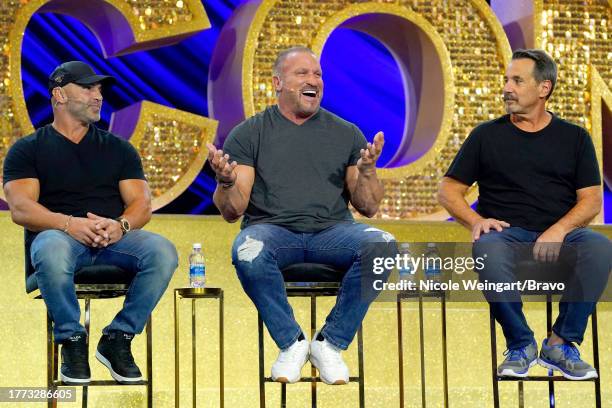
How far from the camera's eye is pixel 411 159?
222 inches

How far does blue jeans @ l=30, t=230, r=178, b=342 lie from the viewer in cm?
387

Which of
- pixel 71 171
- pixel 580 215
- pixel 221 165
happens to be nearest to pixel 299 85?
pixel 221 165

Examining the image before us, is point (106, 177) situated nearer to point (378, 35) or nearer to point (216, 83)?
point (216, 83)

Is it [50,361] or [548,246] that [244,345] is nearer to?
[50,361]

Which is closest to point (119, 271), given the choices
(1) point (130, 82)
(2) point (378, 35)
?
(1) point (130, 82)

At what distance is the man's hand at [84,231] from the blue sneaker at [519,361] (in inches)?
67.4

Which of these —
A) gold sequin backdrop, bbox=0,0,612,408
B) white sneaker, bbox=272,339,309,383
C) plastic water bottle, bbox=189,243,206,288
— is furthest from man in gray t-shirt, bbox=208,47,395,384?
gold sequin backdrop, bbox=0,0,612,408

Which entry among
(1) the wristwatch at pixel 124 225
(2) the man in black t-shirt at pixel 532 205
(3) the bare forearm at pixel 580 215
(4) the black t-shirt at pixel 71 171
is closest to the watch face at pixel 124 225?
(1) the wristwatch at pixel 124 225

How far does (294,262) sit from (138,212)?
71 centimetres

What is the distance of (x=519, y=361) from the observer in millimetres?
4070

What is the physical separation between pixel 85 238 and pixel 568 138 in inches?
83.8

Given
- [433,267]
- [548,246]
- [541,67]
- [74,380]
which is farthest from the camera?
[433,267]

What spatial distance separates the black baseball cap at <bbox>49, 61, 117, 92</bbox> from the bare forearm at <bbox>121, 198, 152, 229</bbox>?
57 cm

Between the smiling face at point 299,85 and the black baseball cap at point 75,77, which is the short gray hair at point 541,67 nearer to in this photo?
the smiling face at point 299,85
